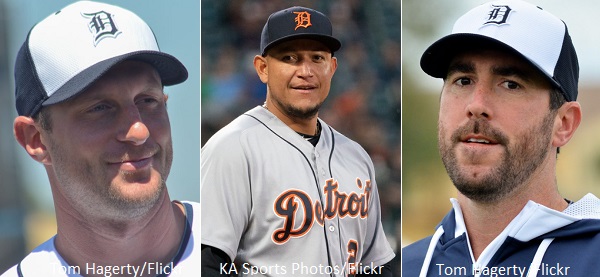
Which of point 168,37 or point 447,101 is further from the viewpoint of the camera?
point 168,37

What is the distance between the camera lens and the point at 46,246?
2281 mm

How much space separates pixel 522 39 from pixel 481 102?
0.20m

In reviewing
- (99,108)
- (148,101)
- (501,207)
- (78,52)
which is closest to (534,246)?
(501,207)

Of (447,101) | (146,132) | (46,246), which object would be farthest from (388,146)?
(46,246)

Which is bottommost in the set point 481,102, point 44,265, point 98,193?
point 44,265

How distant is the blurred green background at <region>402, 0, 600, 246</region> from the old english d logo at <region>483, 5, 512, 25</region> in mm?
249

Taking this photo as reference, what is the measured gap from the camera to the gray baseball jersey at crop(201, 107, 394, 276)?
2.12 metres

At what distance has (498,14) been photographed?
198 cm

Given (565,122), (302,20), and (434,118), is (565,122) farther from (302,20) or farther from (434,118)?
(302,20)

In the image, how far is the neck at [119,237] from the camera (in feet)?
7.39

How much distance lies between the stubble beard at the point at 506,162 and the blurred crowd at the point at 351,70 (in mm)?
323

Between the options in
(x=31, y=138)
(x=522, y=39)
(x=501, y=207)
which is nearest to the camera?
(x=522, y=39)

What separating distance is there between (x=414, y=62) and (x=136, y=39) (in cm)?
88

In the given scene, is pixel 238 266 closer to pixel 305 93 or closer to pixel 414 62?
pixel 305 93
